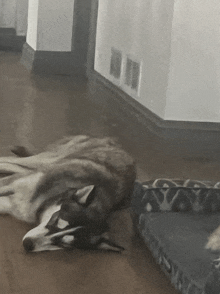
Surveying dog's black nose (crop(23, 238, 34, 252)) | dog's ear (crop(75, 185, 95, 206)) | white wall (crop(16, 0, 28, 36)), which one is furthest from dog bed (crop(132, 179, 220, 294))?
white wall (crop(16, 0, 28, 36))

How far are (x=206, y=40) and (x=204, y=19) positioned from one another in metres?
0.15

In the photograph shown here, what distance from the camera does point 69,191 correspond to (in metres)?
2.17

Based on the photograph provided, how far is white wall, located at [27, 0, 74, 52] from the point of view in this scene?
6.96 meters

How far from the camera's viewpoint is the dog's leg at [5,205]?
2.44 meters

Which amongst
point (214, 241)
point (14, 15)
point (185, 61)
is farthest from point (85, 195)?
point (14, 15)

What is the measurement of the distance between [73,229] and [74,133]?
7.07ft

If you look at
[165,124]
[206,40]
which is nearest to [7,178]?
[165,124]

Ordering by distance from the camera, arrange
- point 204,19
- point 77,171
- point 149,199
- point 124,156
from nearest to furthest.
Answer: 1. point 149,199
2. point 77,171
3. point 124,156
4. point 204,19

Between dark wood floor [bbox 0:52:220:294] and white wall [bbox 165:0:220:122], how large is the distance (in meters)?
0.33

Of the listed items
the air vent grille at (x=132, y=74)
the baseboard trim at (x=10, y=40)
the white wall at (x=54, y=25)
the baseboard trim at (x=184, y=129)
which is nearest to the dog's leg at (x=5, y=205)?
the baseboard trim at (x=184, y=129)

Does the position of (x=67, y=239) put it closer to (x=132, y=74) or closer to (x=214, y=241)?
(x=214, y=241)

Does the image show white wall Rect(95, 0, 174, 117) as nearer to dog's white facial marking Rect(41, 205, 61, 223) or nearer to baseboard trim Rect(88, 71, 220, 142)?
baseboard trim Rect(88, 71, 220, 142)

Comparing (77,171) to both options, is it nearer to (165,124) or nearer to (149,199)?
(149,199)

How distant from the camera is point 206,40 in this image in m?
3.93
